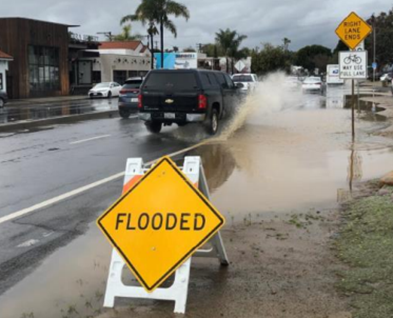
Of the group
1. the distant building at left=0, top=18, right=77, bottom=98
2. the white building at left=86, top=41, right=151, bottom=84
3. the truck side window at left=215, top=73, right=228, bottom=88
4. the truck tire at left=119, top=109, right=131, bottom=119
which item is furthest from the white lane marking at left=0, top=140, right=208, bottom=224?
the white building at left=86, top=41, right=151, bottom=84

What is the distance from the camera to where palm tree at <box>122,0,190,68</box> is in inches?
1945

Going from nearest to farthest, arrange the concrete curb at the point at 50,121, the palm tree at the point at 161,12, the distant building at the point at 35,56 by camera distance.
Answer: the concrete curb at the point at 50,121, the distant building at the point at 35,56, the palm tree at the point at 161,12

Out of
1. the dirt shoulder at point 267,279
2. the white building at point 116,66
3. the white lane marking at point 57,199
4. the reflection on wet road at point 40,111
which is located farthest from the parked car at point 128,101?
the white building at point 116,66

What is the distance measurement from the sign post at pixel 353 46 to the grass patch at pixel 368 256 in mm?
6902

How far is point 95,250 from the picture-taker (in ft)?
19.1

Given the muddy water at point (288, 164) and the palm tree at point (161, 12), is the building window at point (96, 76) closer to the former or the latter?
the palm tree at point (161, 12)

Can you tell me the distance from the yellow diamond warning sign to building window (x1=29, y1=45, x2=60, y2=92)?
150 ft

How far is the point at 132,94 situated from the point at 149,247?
19297 millimetres

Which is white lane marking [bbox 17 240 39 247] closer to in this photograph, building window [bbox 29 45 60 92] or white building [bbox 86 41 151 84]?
building window [bbox 29 45 60 92]

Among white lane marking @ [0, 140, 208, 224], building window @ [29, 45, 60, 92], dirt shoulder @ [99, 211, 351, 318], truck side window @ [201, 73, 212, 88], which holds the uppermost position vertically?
building window @ [29, 45, 60, 92]

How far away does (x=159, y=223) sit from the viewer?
14.2 feet

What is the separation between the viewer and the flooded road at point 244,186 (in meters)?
4.64

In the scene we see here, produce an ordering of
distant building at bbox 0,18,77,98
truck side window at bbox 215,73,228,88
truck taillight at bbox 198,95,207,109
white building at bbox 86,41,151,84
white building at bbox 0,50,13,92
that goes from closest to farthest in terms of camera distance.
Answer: truck taillight at bbox 198,95,207,109 < truck side window at bbox 215,73,228,88 < white building at bbox 0,50,13,92 < distant building at bbox 0,18,77,98 < white building at bbox 86,41,151,84

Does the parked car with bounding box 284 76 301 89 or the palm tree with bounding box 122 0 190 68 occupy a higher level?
the palm tree with bounding box 122 0 190 68
